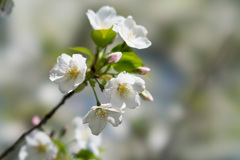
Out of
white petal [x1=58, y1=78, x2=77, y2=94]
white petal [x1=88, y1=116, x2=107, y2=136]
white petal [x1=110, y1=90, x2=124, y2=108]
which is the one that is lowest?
white petal [x1=88, y1=116, x2=107, y2=136]

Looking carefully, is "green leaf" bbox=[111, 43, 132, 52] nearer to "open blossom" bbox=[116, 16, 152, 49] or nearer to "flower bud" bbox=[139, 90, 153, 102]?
"open blossom" bbox=[116, 16, 152, 49]

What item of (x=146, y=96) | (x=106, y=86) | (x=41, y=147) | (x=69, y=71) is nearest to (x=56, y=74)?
(x=69, y=71)

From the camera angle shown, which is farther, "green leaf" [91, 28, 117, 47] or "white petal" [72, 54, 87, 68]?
"green leaf" [91, 28, 117, 47]

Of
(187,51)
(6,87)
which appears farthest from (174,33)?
(6,87)

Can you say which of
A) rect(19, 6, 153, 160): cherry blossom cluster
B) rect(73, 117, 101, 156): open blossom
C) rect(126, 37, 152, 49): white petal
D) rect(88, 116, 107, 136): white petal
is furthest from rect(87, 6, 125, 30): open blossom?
rect(73, 117, 101, 156): open blossom

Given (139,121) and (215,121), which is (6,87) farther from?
(215,121)

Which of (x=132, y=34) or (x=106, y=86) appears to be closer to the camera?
(x=106, y=86)

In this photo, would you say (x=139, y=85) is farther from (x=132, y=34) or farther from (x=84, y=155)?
(x=84, y=155)
